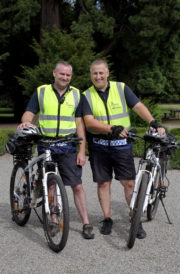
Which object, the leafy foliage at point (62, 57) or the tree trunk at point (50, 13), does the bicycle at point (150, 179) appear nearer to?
the leafy foliage at point (62, 57)

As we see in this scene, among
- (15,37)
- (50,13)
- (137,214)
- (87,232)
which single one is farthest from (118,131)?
(15,37)

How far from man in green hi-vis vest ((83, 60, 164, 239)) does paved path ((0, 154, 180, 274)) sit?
255 millimetres

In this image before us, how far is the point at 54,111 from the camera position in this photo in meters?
4.04

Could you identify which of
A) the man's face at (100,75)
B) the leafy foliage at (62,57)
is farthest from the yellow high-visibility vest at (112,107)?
the leafy foliage at (62,57)

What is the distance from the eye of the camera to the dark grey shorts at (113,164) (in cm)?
427

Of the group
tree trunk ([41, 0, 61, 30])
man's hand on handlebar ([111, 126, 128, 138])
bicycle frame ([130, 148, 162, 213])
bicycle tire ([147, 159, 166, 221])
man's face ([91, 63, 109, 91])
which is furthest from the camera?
tree trunk ([41, 0, 61, 30])

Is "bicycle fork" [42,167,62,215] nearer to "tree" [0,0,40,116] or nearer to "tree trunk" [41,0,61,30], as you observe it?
"tree trunk" [41,0,61,30]

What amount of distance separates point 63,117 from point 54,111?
114mm

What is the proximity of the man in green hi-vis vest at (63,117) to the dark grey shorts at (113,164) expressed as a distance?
27 cm

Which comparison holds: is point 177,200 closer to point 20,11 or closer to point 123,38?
point 20,11

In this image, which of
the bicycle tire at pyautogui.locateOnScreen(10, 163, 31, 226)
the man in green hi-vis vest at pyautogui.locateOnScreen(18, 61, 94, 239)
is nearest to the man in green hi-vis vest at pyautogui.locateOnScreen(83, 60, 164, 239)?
the man in green hi-vis vest at pyautogui.locateOnScreen(18, 61, 94, 239)

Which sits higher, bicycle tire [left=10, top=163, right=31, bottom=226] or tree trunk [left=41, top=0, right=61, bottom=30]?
tree trunk [left=41, top=0, right=61, bottom=30]

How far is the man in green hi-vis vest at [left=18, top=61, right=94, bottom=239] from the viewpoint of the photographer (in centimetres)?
404

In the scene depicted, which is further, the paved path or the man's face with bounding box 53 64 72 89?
the man's face with bounding box 53 64 72 89
